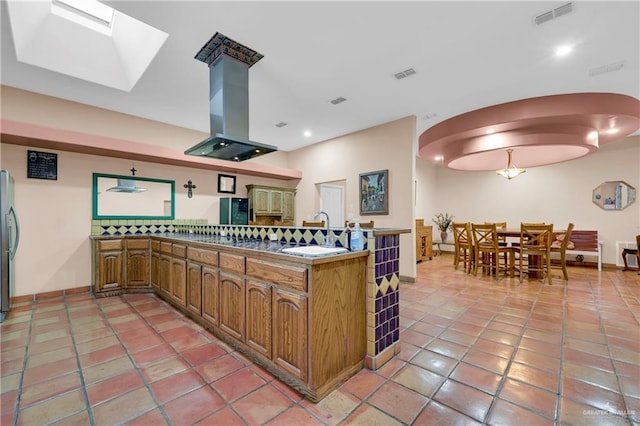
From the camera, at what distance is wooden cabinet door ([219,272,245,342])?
6.91ft

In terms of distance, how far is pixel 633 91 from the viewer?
140 inches

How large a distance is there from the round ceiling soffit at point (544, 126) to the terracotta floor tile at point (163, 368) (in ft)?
16.2

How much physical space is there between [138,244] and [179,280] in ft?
4.49

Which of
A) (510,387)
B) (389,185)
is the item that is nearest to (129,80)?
(389,185)

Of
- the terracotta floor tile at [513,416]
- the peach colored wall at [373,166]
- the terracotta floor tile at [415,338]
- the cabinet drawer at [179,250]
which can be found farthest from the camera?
the peach colored wall at [373,166]

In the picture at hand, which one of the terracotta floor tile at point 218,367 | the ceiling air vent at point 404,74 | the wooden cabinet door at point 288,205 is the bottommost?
the terracotta floor tile at point 218,367

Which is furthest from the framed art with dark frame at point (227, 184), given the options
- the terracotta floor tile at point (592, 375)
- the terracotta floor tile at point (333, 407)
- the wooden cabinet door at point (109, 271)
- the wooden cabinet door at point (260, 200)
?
the terracotta floor tile at point (592, 375)

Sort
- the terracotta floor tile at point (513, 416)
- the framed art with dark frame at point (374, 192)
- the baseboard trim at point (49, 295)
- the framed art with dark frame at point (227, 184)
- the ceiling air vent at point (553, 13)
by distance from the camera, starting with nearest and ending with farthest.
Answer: the terracotta floor tile at point (513, 416) → the ceiling air vent at point (553, 13) → the baseboard trim at point (49, 295) → the framed art with dark frame at point (374, 192) → the framed art with dark frame at point (227, 184)

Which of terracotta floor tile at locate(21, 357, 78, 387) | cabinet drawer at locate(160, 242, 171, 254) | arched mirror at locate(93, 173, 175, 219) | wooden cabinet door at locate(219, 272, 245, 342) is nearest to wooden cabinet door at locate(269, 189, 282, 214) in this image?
arched mirror at locate(93, 173, 175, 219)

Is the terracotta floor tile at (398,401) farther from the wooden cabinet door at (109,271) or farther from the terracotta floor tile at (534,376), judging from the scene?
the wooden cabinet door at (109,271)

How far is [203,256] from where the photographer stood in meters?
2.59

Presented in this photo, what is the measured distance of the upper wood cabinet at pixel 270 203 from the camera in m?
5.82

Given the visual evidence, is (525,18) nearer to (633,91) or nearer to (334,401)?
(633,91)

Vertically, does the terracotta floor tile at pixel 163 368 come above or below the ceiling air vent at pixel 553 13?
below
